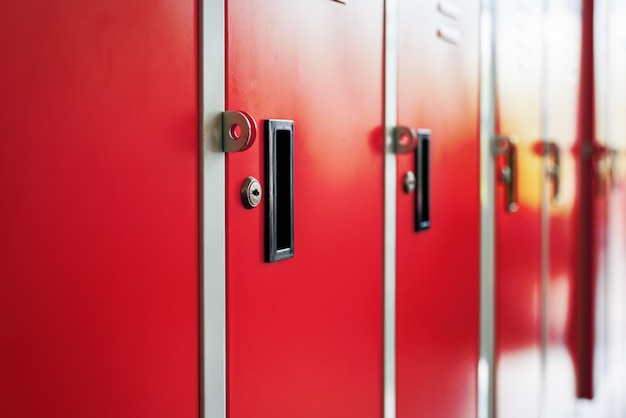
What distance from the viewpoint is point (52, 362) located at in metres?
0.87

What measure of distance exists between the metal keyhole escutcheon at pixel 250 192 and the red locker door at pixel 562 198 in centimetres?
205

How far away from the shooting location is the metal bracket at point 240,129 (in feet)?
3.63

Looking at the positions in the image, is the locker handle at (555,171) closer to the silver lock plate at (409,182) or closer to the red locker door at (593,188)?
the red locker door at (593,188)

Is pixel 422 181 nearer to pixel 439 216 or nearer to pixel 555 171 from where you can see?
pixel 439 216

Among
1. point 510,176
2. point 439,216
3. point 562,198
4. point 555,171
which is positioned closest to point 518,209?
point 510,176

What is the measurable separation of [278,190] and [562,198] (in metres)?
2.24

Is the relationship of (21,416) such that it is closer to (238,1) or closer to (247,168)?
(247,168)

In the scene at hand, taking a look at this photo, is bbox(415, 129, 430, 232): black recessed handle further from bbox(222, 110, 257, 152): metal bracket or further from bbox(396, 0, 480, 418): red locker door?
bbox(222, 110, 257, 152): metal bracket

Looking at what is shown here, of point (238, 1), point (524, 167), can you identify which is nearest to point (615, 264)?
point (524, 167)

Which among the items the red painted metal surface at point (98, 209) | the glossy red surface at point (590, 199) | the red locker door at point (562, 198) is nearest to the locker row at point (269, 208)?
the red painted metal surface at point (98, 209)

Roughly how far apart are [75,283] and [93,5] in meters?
0.35

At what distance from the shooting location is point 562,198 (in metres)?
3.19

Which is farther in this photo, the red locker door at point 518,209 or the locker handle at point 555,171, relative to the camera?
the locker handle at point 555,171

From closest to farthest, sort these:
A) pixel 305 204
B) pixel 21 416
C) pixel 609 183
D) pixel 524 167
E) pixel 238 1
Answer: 1. pixel 21 416
2. pixel 238 1
3. pixel 305 204
4. pixel 524 167
5. pixel 609 183
